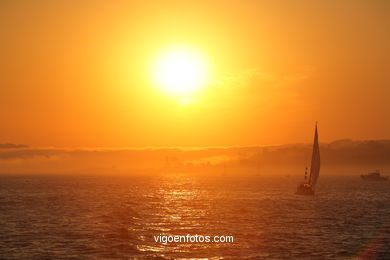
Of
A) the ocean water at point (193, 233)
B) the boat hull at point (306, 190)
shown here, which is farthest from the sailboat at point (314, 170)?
the ocean water at point (193, 233)

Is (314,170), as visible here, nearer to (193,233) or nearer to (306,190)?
(306,190)

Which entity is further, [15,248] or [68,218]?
[68,218]

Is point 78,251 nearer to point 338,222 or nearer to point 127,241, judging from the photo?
point 127,241

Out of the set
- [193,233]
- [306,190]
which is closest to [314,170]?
[306,190]

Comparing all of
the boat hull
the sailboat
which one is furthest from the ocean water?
the boat hull

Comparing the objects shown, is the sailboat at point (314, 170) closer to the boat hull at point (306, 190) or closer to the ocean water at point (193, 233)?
the boat hull at point (306, 190)

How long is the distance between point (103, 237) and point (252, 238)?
2055cm

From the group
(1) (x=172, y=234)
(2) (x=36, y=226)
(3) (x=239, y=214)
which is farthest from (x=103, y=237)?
(3) (x=239, y=214)

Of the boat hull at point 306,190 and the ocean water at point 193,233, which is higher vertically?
the boat hull at point 306,190

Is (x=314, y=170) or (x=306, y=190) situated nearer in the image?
(x=314, y=170)

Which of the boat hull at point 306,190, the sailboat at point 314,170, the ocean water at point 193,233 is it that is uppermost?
the sailboat at point 314,170

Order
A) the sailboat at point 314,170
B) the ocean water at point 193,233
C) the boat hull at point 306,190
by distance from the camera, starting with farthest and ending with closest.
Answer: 1. the boat hull at point 306,190
2. the sailboat at point 314,170
3. the ocean water at point 193,233

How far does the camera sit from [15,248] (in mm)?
54875

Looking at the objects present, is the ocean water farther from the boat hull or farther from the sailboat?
the boat hull
